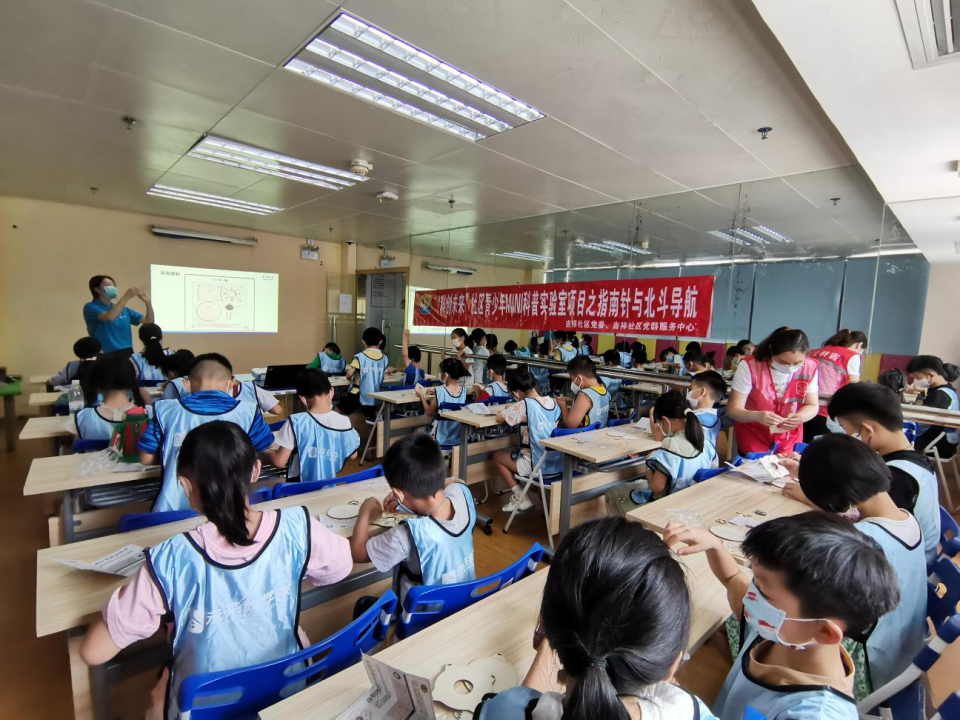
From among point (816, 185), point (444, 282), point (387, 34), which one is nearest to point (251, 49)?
point (387, 34)

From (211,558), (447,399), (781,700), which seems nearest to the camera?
(781,700)

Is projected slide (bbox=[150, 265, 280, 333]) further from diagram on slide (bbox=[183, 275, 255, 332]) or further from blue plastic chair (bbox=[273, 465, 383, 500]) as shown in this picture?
blue plastic chair (bbox=[273, 465, 383, 500])

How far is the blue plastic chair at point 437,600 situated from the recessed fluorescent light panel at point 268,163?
3784 millimetres

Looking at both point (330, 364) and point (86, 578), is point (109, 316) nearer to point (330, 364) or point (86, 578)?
point (330, 364)

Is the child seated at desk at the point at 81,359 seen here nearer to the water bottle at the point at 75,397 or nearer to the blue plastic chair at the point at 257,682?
the water bottle at the point at 75,397

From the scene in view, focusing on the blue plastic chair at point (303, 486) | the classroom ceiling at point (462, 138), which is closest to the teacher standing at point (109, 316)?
the classroom ceiling at point (462, 138)

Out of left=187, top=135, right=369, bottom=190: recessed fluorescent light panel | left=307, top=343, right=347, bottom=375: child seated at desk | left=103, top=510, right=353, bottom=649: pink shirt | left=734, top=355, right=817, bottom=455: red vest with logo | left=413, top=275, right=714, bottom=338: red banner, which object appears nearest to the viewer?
left=103, top=510, right=353, bottom=649: pink shirt

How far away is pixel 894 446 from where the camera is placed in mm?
1656

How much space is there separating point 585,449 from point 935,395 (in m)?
3.49

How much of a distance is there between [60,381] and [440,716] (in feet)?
16.6

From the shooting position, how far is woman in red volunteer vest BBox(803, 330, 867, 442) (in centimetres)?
338

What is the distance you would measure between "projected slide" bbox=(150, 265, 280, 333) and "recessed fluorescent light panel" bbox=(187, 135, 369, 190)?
3.46 metres

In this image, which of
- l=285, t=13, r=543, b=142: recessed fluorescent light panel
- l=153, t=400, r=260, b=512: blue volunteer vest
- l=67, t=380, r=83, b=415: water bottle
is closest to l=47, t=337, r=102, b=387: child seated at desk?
l=67, t=380, r=83, b=415: water bottle

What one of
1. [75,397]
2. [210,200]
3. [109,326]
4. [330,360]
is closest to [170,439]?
[75,397]
